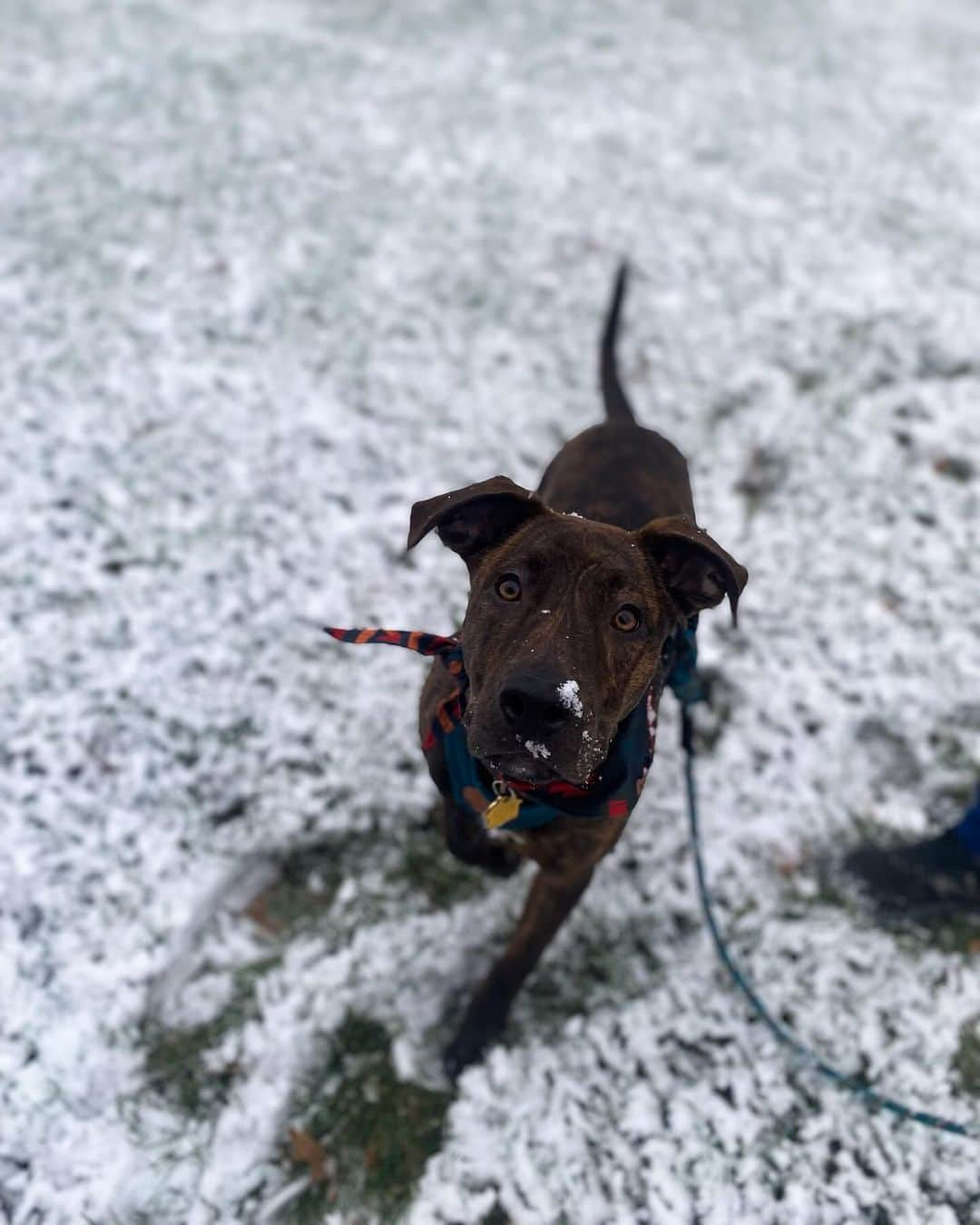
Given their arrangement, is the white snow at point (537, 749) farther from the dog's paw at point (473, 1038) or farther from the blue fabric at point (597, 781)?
the dog's paw at point (473, 1038)

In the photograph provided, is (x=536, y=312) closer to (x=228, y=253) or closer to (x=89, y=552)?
(x=228, y=253)

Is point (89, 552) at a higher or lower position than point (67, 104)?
lower

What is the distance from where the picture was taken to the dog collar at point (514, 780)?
2.50 meters

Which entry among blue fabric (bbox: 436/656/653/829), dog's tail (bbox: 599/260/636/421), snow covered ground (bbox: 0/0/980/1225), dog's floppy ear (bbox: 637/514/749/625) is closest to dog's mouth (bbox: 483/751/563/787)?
blue fabric (bbox: 436/656/653/829)

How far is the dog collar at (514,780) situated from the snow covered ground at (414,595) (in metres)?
1.22

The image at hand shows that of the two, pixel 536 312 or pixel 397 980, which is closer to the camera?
pixel 397 980

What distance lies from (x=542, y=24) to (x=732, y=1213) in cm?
940

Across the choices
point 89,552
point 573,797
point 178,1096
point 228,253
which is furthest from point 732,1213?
point 228,253

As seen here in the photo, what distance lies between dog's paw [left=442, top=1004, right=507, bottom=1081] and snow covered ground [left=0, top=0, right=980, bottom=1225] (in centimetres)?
7

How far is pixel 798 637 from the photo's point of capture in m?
4.61

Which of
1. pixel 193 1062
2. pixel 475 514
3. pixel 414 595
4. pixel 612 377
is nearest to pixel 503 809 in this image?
pixel 475 514

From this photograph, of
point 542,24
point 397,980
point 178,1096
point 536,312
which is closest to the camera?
point 178,1096

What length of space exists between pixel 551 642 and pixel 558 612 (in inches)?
4.7

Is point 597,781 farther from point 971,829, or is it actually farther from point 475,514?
point 971,829
